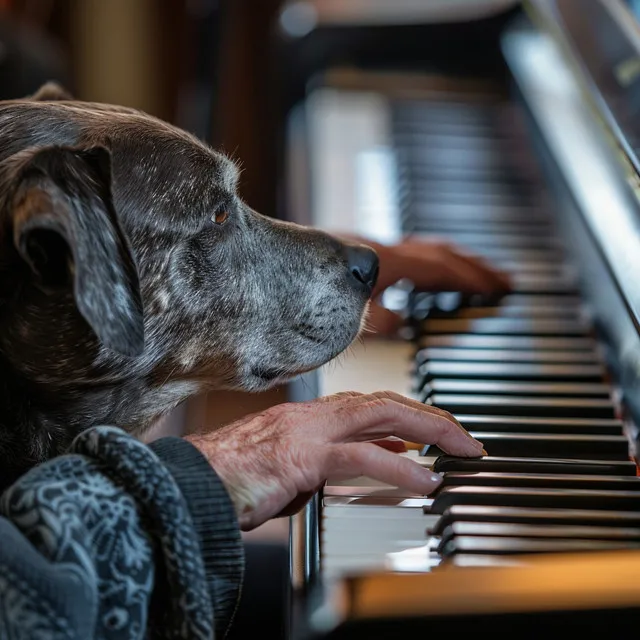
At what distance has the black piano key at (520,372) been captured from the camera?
126 cm

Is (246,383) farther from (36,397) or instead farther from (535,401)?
(535,401)

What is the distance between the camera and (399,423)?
0.98 m

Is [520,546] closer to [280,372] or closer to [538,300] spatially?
[280,372]

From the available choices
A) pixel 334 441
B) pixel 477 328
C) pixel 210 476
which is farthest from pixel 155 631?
pixel 477 328

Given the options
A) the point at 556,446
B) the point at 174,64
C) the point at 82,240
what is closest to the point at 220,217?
the point at 82,240

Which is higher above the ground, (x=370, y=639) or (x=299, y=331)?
(x=299, y=331)

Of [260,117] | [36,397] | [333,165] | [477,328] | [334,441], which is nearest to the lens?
[334,441]

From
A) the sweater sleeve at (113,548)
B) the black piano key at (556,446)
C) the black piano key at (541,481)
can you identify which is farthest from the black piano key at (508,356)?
the sweater sleeve at (113,548)

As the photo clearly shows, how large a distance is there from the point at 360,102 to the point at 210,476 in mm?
1299

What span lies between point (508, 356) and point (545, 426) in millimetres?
196

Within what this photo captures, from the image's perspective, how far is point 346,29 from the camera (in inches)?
81.7

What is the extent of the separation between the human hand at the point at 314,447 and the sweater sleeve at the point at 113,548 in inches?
2.7

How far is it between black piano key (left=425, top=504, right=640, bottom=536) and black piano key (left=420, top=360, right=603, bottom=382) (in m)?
0.34

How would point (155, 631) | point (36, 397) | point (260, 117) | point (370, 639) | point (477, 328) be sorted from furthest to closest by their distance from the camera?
point (260, 117) → point (477, 328) → point (36, 397) → point (155, 631) → point (370, 639)
